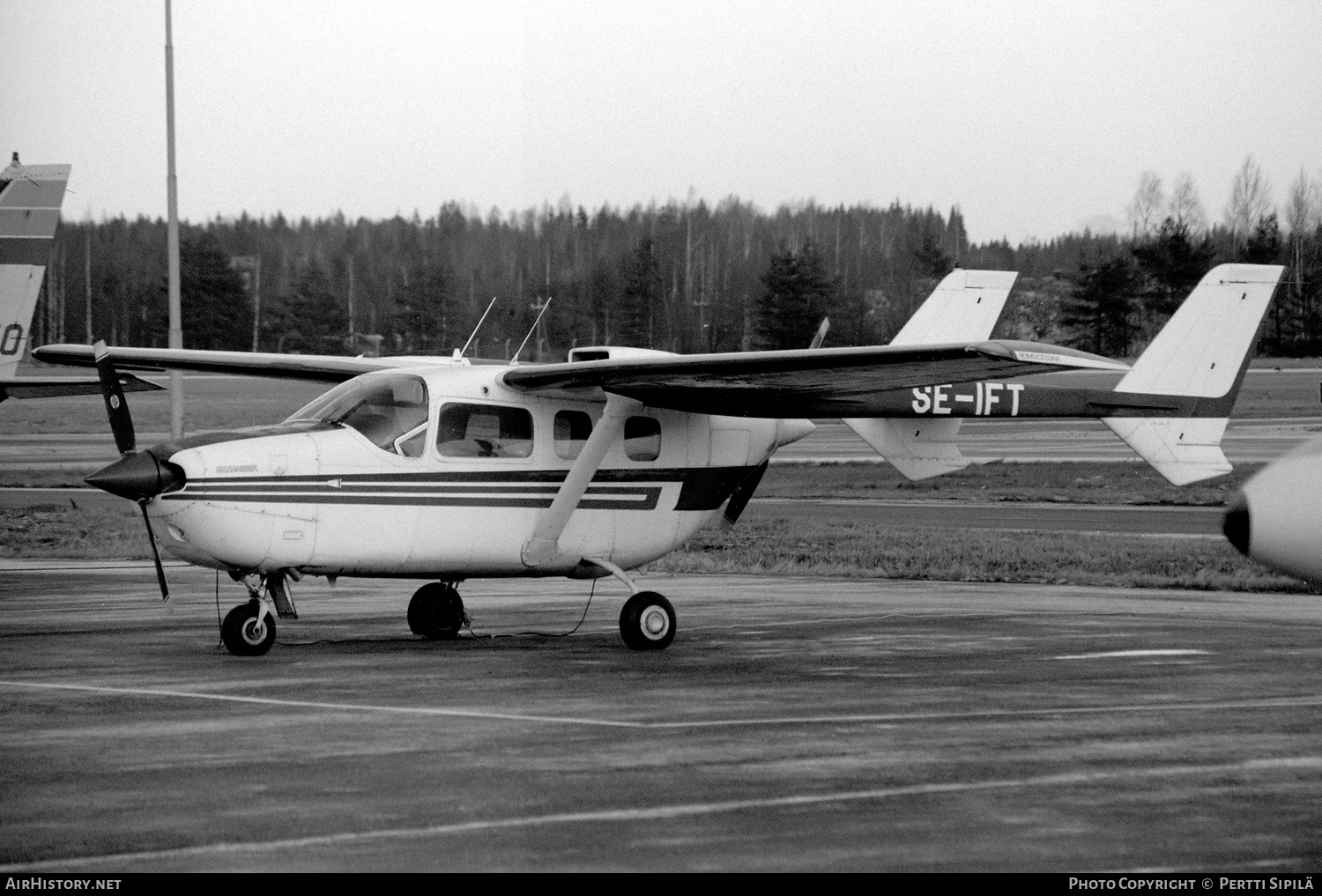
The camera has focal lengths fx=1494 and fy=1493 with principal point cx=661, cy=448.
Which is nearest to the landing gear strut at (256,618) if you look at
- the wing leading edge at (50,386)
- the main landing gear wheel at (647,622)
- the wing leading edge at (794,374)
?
the wing leading edge at (794,374)

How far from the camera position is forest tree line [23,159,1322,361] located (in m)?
22.6

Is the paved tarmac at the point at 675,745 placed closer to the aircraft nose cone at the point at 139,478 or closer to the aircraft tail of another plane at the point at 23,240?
the aircraft nose cone at the point at 139,478

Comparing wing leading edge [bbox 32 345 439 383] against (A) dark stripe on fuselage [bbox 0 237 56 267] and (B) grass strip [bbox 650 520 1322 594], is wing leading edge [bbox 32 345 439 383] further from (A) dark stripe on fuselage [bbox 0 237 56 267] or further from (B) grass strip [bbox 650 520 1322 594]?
(A) dark stripe on fuselage [bbox 0 237 56 267]

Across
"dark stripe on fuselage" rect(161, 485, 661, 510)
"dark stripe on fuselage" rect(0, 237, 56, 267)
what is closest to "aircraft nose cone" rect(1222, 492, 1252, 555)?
"dark stripe on fuselage" rect(161, 485, 661, 510)

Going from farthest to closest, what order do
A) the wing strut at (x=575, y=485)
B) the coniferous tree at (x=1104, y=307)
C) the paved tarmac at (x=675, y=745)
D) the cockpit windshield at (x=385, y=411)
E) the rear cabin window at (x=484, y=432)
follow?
1. the coniferous tree at (x=1104, y=307)
2. the wing strut at (x=575, y=485)
3. the rear cabin window at (x=484, y=432)
4. the cockpit windshield at (x=385, y=411)
5. the paved tarmac at (x=675, y=745)

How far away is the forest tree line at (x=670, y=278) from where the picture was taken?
74.0 feet

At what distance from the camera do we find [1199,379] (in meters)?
14.2

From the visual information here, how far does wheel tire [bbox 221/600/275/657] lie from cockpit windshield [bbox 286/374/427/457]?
5.19 ft

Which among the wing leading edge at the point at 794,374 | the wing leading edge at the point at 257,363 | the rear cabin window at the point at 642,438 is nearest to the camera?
the wing leading edge at the point at 794,374

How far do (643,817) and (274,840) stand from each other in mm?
1566

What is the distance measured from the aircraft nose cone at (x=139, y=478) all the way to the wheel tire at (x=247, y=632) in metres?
1.35

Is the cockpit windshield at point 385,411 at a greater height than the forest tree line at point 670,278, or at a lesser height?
lesser

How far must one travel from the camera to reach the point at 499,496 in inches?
480
